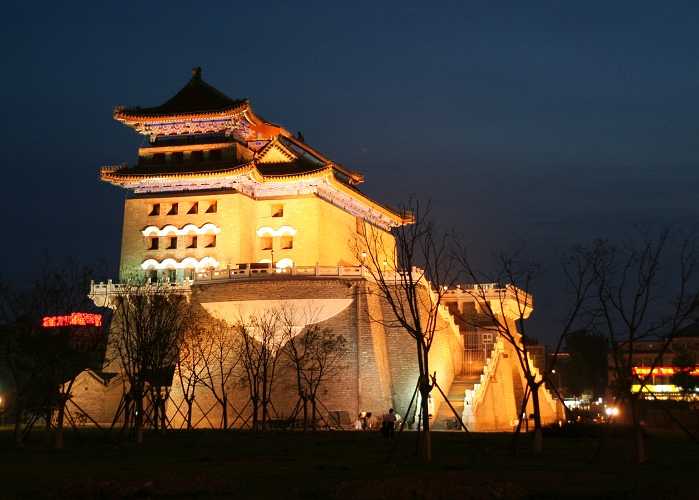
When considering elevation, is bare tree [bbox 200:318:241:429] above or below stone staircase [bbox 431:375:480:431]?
above

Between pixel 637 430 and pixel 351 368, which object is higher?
pixel 351 368

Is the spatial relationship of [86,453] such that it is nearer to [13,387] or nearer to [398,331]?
[398,331]

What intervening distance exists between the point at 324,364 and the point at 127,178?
1803 cm

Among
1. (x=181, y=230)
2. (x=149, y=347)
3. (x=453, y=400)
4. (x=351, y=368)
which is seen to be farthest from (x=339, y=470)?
(x=181, y=230)

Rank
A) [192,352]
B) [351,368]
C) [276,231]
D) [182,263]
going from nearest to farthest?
1. [351,368]
2. [192,352]
3. [182,263]
4. [276,231]

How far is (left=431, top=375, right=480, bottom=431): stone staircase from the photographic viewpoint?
40.1 m

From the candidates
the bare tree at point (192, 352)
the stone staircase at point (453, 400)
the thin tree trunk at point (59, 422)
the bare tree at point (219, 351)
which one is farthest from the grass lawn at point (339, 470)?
the bare tree at point (219, 351)

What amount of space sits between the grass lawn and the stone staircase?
465 inches

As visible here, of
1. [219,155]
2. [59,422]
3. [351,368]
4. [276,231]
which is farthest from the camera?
[219,155]

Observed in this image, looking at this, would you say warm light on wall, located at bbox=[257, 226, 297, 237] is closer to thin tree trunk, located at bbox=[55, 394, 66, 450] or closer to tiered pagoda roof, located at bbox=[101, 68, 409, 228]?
tiered pagoda roof, located at bbox=[101, 68, 409, 228]

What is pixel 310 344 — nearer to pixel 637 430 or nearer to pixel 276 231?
pixel 276 231

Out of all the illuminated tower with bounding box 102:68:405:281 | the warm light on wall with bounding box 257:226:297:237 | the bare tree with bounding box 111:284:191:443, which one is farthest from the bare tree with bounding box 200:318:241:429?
the warm light on wall with bounding box 257:226:297:237

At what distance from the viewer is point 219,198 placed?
50.3 metres

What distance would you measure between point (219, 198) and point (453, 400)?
57.2ft
